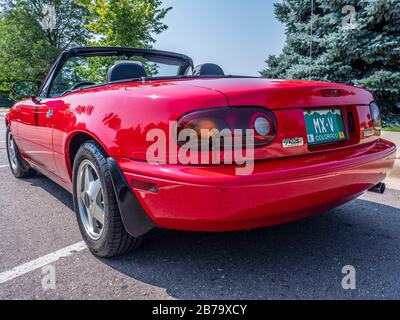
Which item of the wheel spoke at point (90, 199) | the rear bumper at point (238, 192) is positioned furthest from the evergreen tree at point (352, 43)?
the wheel spoke at point (90, 199)

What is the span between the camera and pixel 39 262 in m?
2.12

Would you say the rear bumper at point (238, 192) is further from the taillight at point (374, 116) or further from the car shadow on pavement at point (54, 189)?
the car shadow on pavement at point (54, 189)

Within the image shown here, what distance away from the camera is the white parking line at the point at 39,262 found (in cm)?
196

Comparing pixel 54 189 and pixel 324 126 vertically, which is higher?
pixel 324 126

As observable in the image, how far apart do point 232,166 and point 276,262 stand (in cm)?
81

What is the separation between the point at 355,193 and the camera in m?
2.03

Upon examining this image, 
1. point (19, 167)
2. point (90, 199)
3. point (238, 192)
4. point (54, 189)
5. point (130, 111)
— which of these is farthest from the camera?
point (19, 167)

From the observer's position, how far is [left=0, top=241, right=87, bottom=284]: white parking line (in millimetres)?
1962

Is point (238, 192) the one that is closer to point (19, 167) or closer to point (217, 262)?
point (217, 262)

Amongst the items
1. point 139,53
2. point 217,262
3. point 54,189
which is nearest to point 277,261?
point 217,262

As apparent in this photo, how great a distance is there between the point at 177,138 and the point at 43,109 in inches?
68.4
